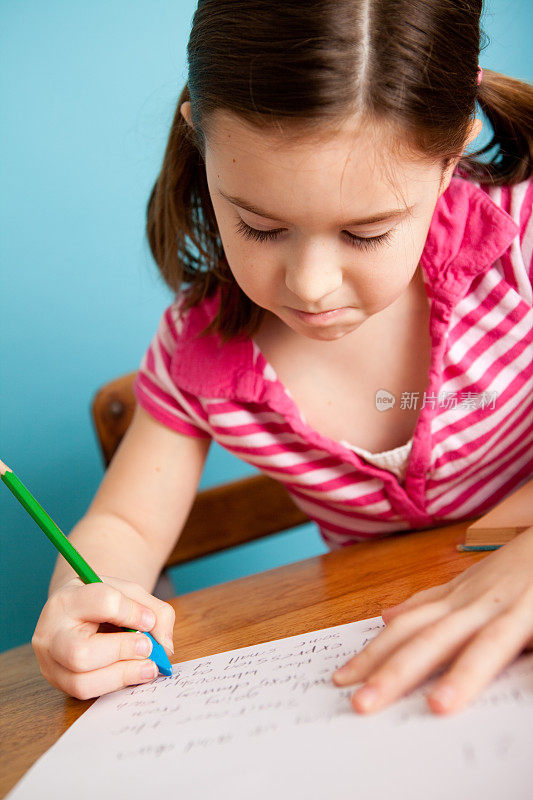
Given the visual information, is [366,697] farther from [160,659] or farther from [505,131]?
[505,131]

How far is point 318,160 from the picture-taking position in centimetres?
43

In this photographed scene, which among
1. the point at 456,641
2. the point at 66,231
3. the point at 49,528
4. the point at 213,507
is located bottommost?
the point at 213,507

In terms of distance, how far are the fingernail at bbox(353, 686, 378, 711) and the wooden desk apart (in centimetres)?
11

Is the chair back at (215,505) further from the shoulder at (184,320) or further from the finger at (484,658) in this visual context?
the finger at (484,658)

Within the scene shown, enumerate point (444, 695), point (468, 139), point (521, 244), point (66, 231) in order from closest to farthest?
1. point (444, 695)
2. point (468, 139)
3. point (521, 244)
4. point (66, 231)

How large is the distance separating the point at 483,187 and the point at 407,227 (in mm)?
206

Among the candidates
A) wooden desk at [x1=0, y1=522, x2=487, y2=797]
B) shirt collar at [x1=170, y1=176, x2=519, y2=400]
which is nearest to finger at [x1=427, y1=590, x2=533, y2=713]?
wooden desk at [x1=0, y1=522, x2=487, y2=797]

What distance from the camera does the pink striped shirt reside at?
0.63m

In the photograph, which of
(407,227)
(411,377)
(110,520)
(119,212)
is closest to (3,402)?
(119,212)

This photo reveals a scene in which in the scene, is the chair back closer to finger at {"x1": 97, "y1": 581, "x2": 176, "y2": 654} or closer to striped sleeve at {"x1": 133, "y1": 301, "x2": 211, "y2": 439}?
striped sleeve at {"x1": 133, "y1": 301, "x2": 211, "y2": 439}

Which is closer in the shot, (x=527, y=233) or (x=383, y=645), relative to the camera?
(x=383, y=645)

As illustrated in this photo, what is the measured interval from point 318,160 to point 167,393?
33 centimetres

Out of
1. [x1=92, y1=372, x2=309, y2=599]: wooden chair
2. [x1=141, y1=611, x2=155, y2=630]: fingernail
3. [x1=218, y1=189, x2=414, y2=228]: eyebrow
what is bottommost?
[x1=92, y1=372, x2=309, y2=599]: wooden chair

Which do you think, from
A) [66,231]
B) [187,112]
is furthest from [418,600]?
[66,231]
